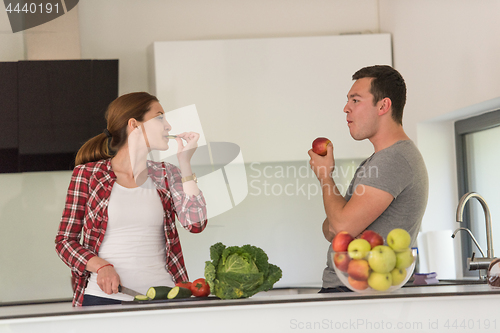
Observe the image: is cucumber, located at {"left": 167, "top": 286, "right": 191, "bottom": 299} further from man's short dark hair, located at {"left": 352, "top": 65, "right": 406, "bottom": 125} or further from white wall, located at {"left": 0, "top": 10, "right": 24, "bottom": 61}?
white wall, located at {"left": 0, "top": 10, "right": 24, "bottom": 61}

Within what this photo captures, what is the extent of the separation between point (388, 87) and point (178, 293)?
0.76m

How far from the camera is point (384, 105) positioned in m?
1.45

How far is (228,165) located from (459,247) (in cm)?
123

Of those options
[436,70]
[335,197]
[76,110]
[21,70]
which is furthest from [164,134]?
[436,70]

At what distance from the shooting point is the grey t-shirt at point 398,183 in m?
1.31

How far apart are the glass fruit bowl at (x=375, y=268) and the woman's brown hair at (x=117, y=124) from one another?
30.1 inches

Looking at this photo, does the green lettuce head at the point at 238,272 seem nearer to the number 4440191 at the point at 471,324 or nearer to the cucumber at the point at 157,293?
the cucumber at the point at 157,293

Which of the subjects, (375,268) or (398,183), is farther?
(398,183)

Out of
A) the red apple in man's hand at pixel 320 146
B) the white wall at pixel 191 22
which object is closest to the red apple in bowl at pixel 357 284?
the red apple in man's hand at pixel 320 146

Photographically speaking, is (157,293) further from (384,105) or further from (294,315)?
(384,105)

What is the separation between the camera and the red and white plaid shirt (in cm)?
151

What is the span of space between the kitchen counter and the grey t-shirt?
0.61 ft

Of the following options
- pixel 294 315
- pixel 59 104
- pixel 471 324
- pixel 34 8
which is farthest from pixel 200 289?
pixel 34 8

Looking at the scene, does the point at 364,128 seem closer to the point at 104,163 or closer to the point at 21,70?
the point at 104,163
